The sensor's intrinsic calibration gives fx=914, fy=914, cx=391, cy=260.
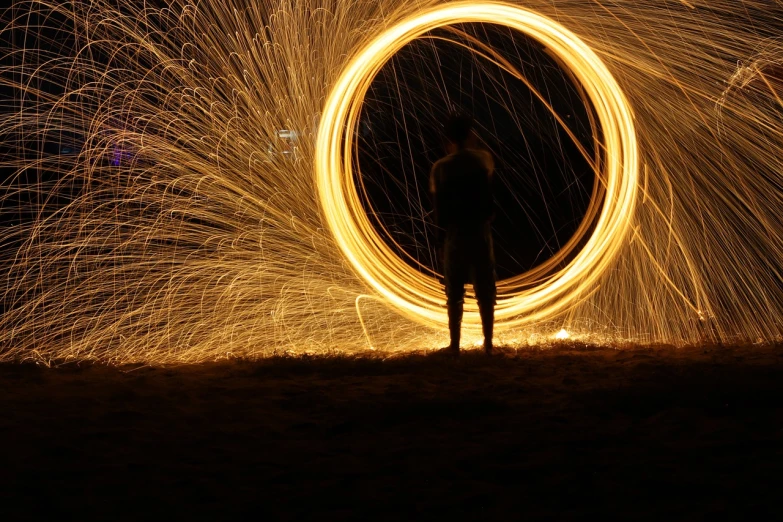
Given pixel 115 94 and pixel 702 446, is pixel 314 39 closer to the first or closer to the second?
pixel 115 94

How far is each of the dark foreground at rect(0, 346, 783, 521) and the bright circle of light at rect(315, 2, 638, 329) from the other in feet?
2.75

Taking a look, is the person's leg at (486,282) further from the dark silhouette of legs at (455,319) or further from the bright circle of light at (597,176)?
the bright circle of light at (597,176)

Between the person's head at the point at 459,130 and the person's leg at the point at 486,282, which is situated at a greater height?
the person's head at the point at 459,130

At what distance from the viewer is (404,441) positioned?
398 centimetres

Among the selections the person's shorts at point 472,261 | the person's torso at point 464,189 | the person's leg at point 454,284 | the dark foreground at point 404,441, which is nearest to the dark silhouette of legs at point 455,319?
the person's leg at point 454,284

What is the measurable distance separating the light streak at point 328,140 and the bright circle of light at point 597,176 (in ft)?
0.05

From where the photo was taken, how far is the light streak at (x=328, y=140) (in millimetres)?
6504

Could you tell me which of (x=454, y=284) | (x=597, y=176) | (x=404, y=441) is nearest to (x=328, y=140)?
(x=454, y=284)

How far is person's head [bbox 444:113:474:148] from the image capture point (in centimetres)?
585

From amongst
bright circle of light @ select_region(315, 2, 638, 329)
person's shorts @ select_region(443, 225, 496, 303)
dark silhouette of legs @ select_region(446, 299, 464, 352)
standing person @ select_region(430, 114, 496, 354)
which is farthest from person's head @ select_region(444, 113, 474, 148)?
dark silhouette of legs @ select_region(446, 299, 464, 352)

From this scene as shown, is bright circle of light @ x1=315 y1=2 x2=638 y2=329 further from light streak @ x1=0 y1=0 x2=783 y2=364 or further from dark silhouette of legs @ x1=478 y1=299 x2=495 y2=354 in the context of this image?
dark silhouette of legs @ x1=478 y1=299 x2=495 y2=354

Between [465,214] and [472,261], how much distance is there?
0.31 metres

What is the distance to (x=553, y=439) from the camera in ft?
12.9

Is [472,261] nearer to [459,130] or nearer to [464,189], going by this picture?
[464,189]
